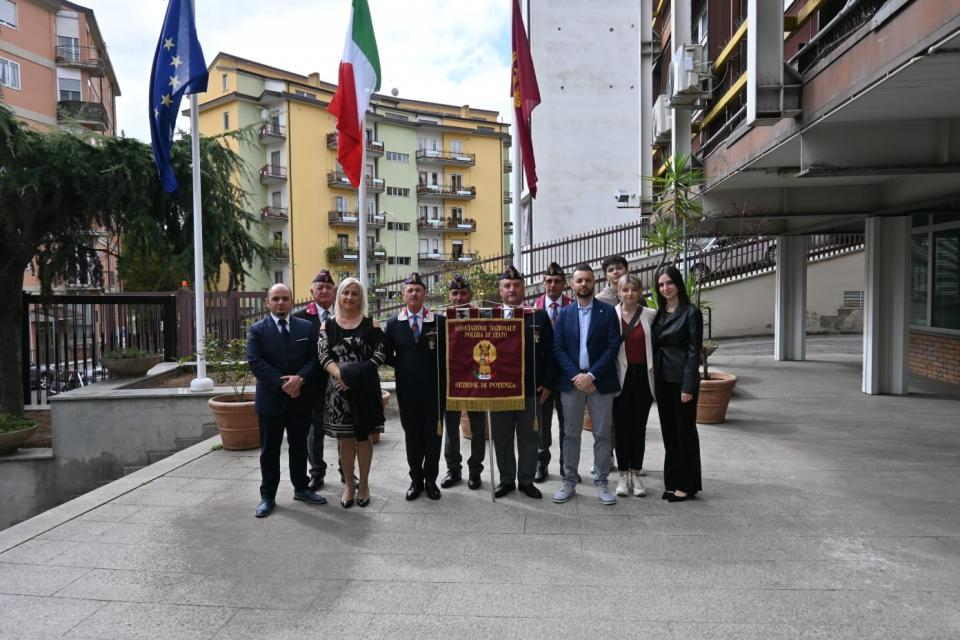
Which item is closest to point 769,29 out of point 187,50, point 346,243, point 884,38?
point 884,38

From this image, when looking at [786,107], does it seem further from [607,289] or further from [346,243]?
[346,243]

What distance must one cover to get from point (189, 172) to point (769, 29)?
959cm

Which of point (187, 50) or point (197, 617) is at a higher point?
point (187, 50)

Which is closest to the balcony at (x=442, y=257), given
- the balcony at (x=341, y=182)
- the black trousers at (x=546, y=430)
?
the balcony at (x=341, y=182)

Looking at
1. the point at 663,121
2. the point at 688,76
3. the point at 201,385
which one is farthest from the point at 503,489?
the point at 663,121

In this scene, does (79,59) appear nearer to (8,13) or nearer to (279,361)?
(8,13)

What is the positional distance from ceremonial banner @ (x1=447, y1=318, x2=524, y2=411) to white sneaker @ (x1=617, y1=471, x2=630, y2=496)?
1082 millimetres

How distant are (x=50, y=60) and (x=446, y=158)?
28390 millimetres

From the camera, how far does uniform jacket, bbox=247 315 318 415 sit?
5555mm

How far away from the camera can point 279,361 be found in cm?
566

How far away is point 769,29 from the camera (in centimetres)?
699

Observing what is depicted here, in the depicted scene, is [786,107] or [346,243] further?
[346,243]

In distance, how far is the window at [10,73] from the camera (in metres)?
37.6

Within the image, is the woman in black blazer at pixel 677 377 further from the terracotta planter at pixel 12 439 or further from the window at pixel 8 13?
the window at pixel 8 13
